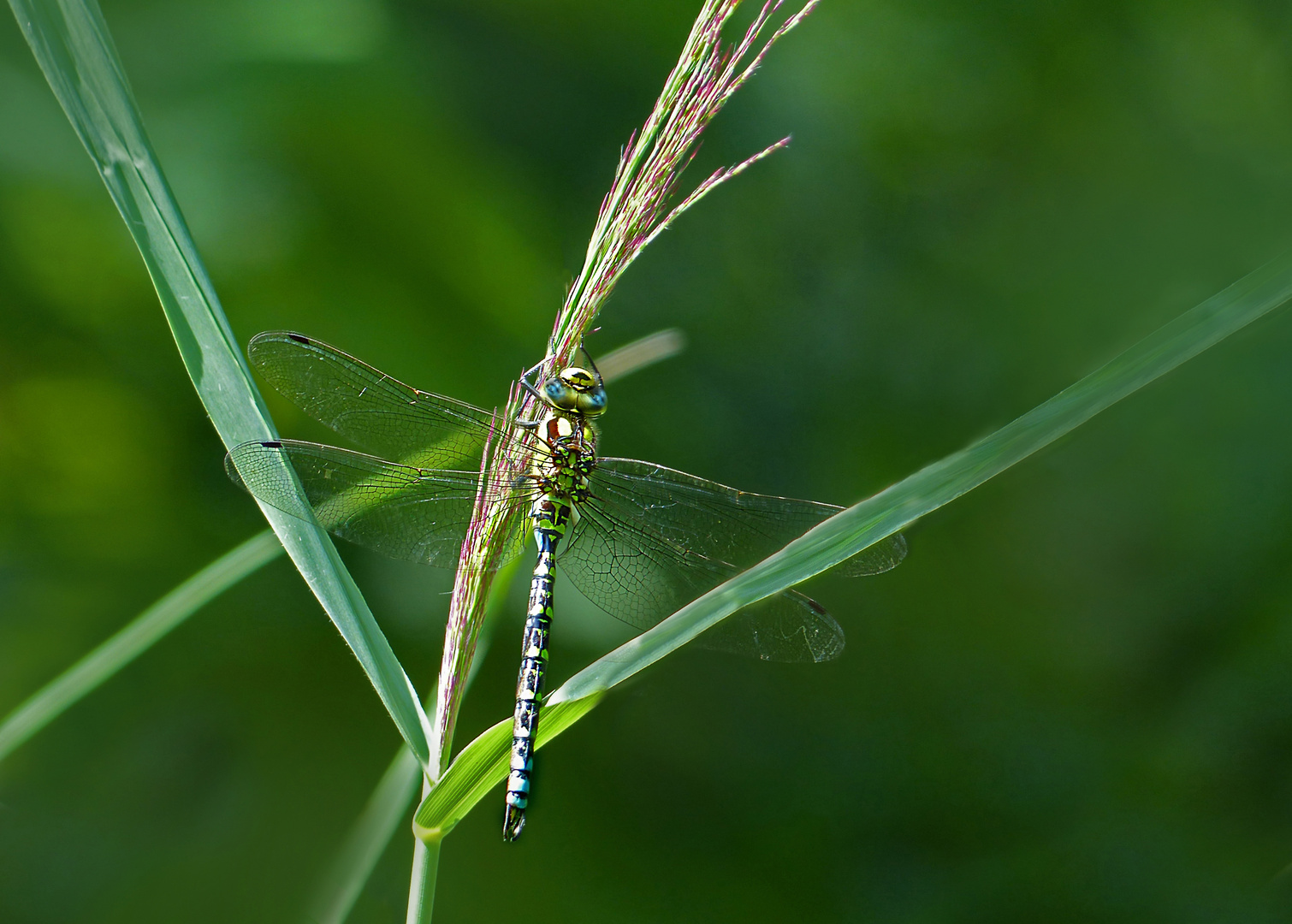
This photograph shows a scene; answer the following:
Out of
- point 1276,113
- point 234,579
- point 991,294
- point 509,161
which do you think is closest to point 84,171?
point 509,161

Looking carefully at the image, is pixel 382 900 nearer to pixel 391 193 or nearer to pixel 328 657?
pixel 328 657

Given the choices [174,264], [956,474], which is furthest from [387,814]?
[956,474]

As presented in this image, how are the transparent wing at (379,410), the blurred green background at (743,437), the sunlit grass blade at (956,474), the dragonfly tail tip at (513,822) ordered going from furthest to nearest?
the blurred green background at (743,437) → the transparent wing at (379,410) → the dragonfly tail tip at (513,822) → the sunlit grass blade at (956,474)

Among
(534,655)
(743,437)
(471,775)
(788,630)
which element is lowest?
(471,775)

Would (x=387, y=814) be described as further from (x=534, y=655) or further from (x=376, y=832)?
(x=534, y=655)

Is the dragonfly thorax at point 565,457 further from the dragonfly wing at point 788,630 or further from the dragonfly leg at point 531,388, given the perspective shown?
the dragonfly wing at point 788,630

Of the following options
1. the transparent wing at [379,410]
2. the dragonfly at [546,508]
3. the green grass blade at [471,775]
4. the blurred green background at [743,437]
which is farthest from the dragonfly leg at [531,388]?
the blurred green background at [743,437]
